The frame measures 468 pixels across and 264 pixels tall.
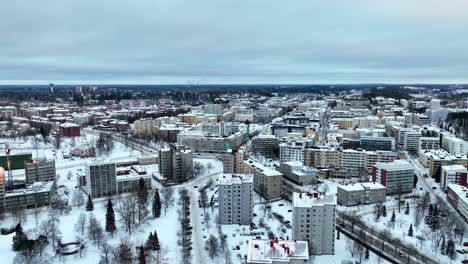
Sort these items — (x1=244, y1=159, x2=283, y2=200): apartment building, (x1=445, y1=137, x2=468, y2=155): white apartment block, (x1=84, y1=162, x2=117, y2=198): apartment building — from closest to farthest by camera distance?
(x1=244, y1=159, x2=283, y2=200): apartment building, (x1=84, y1=162, x2=117, y2=198): apartment building, (x1=445, y1=137, x2=468, y2=155): white apartment block

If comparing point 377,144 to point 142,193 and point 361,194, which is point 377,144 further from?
point 142,193

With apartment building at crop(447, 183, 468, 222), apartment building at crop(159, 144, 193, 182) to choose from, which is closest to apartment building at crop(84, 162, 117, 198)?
apartment building at crop(159, 144, 193, 182)

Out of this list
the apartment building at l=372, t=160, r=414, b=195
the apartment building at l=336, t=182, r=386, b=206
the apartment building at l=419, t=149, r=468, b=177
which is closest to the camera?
the apartment building at l=336, t=182, r=386, b=206

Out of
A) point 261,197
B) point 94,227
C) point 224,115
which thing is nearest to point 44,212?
point 94,227

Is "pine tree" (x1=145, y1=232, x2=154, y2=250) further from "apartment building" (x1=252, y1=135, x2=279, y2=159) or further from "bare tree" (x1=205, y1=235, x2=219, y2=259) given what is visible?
"apartment building" (x1=252, y1=135, x2=279, y2=159)

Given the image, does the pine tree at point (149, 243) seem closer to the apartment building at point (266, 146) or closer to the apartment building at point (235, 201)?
the apartment building at point (235, 201)

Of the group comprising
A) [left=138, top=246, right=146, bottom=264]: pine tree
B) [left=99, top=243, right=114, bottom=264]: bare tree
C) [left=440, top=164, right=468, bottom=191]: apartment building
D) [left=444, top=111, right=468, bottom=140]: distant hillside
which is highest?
[left=444, top=111, right=468, bottom=140]: distant hillside

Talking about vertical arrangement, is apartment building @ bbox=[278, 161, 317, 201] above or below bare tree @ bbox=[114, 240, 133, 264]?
above
